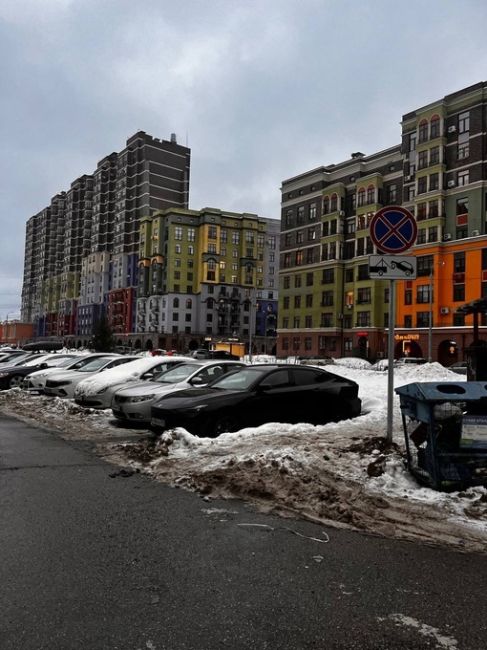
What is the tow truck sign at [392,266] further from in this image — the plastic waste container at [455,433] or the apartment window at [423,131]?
the apartment window at [423,131]

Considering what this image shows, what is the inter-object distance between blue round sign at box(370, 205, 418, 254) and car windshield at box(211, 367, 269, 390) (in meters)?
3.40

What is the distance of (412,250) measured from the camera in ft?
179

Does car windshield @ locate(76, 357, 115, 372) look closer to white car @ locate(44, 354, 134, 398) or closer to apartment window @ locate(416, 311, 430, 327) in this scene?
white car @ locate(44, 354, 134, 398)

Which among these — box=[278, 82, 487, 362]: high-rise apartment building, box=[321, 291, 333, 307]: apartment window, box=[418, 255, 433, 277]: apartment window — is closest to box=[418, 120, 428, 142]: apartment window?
box=[278, 82, 487, 362]: high-rise apartment building

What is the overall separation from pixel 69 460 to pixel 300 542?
4297 mm

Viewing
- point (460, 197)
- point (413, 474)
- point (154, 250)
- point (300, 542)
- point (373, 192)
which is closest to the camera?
point (300, 542)

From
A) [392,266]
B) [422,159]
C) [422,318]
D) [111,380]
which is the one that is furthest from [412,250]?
[392,266]

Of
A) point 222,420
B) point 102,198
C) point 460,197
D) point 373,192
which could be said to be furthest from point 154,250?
point 222,420

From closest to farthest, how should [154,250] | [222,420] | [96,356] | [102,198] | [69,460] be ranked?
[69,460]
[222,420]
[96,356]
[154,250]
[102,198]

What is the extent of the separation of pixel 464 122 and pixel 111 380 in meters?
51.5

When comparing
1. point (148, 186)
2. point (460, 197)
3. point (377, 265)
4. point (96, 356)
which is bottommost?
point (96, 356)

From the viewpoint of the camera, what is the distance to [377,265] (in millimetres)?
7656

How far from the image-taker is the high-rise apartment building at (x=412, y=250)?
5084 cm

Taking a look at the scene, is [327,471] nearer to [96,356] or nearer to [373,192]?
[96,356]
